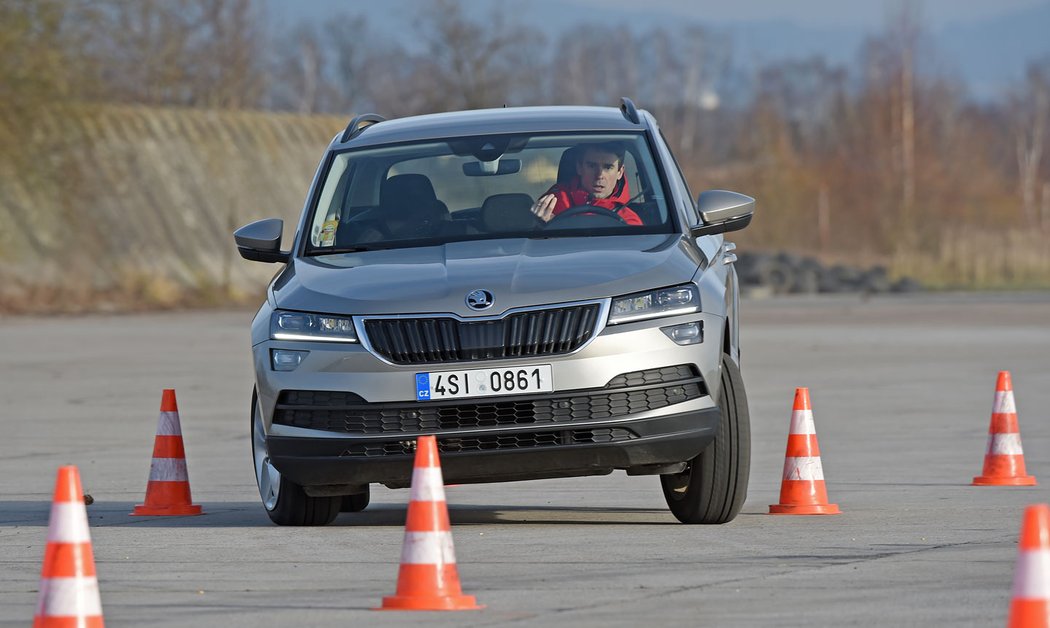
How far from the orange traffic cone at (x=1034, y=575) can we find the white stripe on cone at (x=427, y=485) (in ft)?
6.39

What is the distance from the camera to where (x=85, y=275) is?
46.9 m

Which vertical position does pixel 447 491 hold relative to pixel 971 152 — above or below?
above

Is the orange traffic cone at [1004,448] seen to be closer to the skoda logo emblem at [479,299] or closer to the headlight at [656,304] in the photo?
the headlight at [656,304]

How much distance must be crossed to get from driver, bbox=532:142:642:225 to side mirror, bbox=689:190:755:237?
30 centimetres

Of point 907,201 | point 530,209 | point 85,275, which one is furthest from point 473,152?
point 907,201

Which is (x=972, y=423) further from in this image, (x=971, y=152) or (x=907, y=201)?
(x=971, y=152)

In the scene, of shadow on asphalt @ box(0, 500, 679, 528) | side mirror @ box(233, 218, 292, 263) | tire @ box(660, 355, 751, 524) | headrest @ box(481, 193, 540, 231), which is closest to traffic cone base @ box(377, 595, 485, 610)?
tire @ box(660, 355, 751, 524)

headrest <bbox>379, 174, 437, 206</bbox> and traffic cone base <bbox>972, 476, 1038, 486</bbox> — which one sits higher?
headrest <bbox>379, 174, 437, 206</bbox>

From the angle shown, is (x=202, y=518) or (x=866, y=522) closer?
(x=866, y=522)

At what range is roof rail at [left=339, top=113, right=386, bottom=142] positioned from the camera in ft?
32.3

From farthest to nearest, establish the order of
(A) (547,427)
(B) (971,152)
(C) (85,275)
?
(B) (971,152)
(C) (85,275)
(A) (547,427)

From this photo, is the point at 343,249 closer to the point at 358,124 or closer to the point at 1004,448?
the point at 358,124

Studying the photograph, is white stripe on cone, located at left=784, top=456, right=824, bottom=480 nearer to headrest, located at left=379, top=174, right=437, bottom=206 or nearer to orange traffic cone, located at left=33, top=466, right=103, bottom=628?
headrest, located at left=379, top=174, right=437, bottom=206

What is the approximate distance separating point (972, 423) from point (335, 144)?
21.5ft
